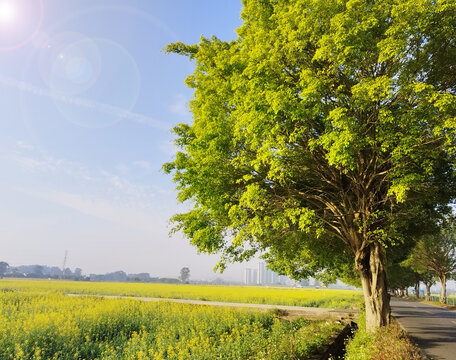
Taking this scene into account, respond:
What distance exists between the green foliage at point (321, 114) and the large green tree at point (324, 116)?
0.05 metres

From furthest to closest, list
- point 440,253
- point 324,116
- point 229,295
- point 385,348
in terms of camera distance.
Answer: point 440,253, point 229,295, point 324,116, point 385,348

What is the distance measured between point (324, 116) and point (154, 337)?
1114 centimetres

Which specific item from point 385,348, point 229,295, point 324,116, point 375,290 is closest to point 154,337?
point 385,348

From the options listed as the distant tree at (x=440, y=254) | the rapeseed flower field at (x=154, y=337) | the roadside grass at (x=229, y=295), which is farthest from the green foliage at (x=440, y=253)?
the rapeseed flower field at (x=154, y=337)

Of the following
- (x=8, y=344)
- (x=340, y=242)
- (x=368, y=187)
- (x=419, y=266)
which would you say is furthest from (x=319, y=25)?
(x=419, y=266)

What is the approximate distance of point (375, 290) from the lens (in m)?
12.4

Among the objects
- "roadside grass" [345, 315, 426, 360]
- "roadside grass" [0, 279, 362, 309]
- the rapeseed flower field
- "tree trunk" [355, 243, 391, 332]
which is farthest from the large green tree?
"roadside grass" [0, 279, 362, 309]

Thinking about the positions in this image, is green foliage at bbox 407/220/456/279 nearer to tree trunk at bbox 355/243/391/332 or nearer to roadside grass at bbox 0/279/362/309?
roadside grass at bbox 0/279/362/309

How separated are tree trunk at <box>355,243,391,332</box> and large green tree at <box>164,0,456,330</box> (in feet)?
0.15

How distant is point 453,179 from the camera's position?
45.3ft

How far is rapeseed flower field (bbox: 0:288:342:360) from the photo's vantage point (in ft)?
32.3

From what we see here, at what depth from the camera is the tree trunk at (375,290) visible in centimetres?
1216

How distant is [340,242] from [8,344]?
52.4 feet

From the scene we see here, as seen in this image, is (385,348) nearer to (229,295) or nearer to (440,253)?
(229,295)
